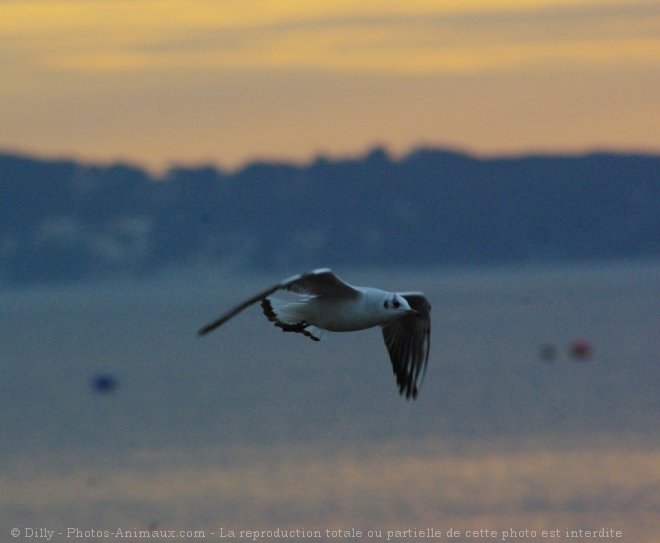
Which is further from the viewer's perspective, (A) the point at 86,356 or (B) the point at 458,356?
(A) the point at 86,356

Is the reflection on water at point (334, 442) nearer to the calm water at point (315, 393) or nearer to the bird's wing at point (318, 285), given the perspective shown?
the calm water at point (315, 393)

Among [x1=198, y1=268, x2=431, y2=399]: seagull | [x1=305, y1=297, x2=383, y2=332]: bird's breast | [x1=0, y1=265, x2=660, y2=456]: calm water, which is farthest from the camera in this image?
[x1=0, y1=265, x2=660, y2=456]: calm water

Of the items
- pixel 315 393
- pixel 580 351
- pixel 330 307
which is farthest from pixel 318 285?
pixel 580 351

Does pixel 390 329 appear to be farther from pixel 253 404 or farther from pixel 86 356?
pixel 86 356

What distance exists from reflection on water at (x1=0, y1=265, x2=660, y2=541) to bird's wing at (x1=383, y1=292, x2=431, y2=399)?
32605 millimetres

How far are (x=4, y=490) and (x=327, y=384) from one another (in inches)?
2104

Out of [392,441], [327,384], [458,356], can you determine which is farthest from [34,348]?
[392,441]

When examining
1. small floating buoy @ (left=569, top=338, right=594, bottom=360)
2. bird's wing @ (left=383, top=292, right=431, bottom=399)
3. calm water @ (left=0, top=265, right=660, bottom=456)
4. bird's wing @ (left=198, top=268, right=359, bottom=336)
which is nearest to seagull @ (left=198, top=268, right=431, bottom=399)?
bird's wing @ (left=198, top=268, right=359, bottom=336)

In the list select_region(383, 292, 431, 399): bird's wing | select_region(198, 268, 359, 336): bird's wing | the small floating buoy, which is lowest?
select_region(383, 292, 431, 399): bird's wing

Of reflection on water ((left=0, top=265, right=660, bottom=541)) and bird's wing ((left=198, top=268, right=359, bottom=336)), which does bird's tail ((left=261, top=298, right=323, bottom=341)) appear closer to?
bird's wing ((left=198, top=268, right=359, bottom=336))

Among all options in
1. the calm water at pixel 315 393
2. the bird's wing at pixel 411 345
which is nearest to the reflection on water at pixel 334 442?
the calm water at pixel 315 393

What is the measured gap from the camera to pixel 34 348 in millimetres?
195375

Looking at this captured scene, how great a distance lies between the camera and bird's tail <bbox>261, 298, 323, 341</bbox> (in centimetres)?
2864

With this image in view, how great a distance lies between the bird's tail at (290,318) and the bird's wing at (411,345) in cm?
218
